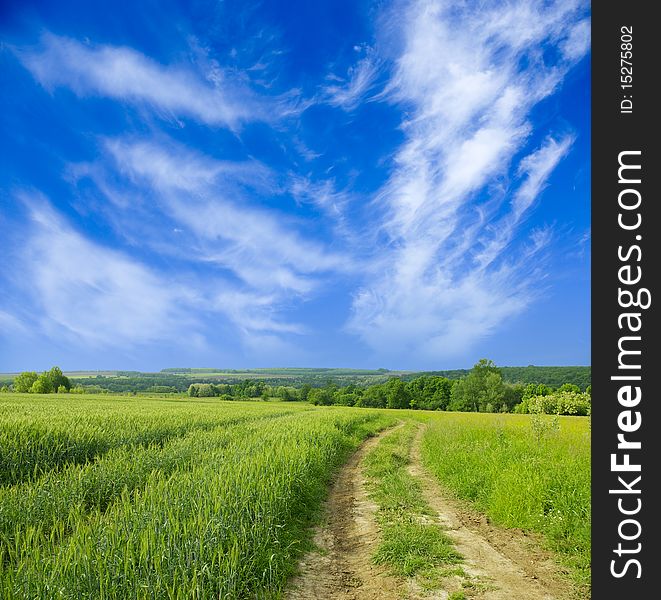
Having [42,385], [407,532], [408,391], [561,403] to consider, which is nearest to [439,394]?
[408,391]

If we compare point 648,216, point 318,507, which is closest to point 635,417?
point 648,216

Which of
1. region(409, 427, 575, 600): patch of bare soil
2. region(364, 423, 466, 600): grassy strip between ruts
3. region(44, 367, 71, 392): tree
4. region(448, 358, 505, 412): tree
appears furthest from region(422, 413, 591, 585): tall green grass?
region(44, 367, 71, 392): tree

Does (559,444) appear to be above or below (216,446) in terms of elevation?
above

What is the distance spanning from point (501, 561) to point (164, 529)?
4.55 meters

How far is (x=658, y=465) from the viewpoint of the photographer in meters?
2.71

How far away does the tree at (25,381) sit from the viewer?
309 ft

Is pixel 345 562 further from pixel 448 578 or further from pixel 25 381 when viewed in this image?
pixel 25 381

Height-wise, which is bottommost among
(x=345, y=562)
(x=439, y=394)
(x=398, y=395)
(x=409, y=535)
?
(x=345, y=562)

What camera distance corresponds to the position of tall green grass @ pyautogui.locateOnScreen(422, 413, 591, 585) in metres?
6.50

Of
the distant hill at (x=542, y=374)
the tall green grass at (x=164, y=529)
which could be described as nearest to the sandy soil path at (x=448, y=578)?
the tall green grass at (x=164, y=529)

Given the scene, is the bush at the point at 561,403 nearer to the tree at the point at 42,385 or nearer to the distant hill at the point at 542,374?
the distant hill at the point at 542,374

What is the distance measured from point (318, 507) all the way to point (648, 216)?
26.8ft

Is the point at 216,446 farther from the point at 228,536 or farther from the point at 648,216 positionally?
the point at 648,216

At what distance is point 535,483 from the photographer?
A: 7.96m
